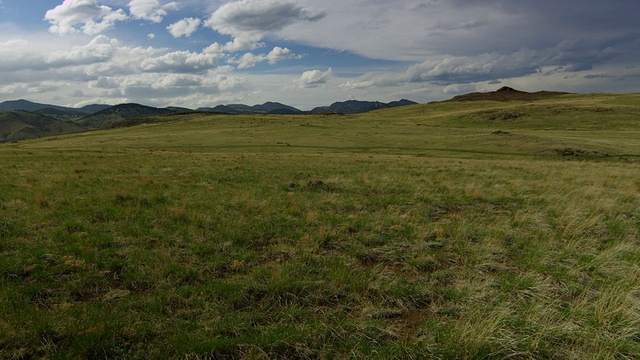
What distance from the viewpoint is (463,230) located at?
31.0 ft

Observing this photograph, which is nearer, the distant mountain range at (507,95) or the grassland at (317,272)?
the grassland at (317,272)

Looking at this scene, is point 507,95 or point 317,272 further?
point 507,95

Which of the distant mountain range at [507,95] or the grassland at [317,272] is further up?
the distant mountain range at [507,95]

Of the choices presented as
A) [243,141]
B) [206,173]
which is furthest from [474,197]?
[243,141]

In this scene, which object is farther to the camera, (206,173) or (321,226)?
(206,173)

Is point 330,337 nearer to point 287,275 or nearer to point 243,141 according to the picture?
point 287,275

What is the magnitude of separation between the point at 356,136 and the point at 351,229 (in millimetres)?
51566

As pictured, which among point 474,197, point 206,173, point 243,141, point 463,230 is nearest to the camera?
point 463,230

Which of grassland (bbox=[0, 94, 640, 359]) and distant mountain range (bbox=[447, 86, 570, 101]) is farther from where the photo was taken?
distant mountain range (bbox=[447, 86, 570, 101])

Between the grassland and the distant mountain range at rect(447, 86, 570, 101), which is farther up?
the distant mountain range at rect(447, 86, 570, 101)

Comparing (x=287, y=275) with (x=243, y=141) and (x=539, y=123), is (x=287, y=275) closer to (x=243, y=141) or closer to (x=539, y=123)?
(x=243, y=141)

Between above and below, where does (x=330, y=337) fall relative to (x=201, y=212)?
below

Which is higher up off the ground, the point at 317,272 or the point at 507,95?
the point at 507,95

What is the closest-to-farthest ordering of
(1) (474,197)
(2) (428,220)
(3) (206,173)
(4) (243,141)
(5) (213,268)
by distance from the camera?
(5) (213,268)
(2) (428,220)
(1) (474,197)
(3) (206,173)
(4) (243,141)
